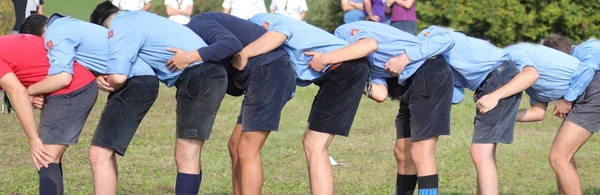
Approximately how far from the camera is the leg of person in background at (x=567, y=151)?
7.34 m

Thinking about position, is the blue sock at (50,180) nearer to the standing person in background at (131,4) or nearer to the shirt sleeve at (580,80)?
the shirt sleeve at (580,80)

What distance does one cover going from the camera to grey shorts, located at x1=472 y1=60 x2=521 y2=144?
695cm

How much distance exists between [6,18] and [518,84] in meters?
9.85

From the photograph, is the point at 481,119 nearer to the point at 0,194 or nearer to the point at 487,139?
the point at 487,139

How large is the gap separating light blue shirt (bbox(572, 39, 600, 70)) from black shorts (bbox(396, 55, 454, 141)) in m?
1.24

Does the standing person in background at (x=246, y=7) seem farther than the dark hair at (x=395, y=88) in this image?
Yes

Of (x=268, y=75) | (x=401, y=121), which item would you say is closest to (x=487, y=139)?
(x=401, y=121)

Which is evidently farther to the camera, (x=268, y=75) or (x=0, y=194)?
(x=0, y=194)

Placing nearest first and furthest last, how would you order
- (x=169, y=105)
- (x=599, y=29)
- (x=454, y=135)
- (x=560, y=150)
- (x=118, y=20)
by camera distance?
1. (x=118, y=20)
2. (x=560, y=150)
3. (x=454, y=135)
4. (x=169, y=105)
5. (x=599, y=29)

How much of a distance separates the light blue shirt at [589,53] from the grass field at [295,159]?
1.62 m

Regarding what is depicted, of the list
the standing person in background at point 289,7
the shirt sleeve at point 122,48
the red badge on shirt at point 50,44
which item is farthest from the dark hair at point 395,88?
the standing person in background at point 289,7

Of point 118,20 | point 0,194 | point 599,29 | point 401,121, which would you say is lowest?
point 599,29

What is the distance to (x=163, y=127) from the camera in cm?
1169

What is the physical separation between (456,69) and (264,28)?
1397 millimetres
